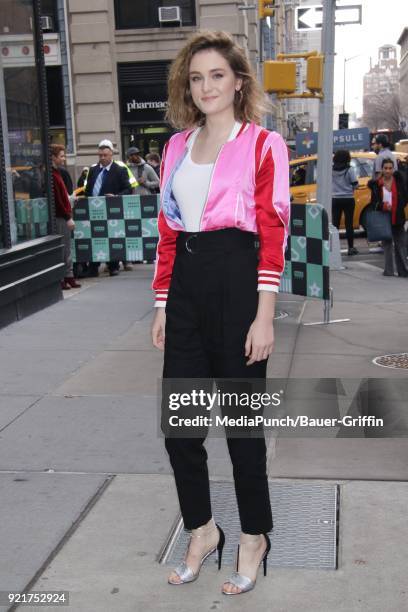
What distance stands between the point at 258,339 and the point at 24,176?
7.25 meters

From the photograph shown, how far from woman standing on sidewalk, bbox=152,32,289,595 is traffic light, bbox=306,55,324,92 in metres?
10.5

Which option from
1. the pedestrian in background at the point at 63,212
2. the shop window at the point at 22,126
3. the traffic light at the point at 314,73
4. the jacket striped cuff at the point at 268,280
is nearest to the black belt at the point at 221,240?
the jacket striped cuff at the point at 268,280

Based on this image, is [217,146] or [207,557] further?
[207,557]

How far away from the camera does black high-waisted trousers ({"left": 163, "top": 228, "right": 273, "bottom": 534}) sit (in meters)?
3.10

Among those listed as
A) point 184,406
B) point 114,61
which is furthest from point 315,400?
point 114,61

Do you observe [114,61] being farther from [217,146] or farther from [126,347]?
[217,146]

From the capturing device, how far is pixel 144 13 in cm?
2441

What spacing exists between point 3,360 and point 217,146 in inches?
178

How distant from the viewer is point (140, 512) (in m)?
3.97

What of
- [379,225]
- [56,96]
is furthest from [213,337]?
[56,96]

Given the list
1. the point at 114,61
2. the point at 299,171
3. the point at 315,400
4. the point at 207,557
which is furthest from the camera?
the point at 114,61

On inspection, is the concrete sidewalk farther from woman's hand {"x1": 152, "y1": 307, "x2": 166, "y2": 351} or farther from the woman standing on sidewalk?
woman's hand {"x1": 152, "y1": 307, "x2": 166, "y2": 351}

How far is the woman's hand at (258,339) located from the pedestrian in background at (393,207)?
9610 millimetres

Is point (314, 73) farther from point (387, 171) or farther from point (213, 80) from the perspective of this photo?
point (213, 80)
